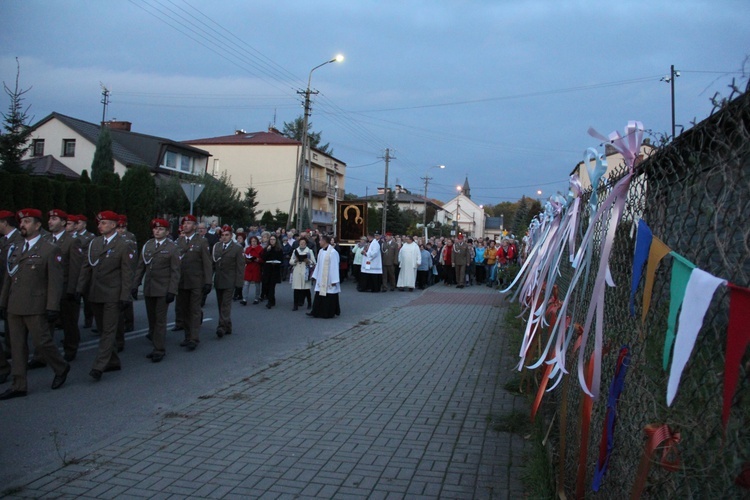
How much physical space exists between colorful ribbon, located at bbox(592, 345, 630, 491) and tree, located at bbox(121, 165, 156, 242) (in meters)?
19.1

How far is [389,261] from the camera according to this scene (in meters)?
22.5

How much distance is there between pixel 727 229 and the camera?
6.34ft

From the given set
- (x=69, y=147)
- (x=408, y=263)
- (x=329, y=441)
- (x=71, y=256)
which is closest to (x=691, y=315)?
(x=329, y=441)

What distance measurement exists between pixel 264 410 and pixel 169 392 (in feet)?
4.50

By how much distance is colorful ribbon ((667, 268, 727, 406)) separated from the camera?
169 cm

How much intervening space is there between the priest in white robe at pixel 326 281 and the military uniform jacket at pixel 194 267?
386cm

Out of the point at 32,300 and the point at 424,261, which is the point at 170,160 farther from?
the point at 32,300

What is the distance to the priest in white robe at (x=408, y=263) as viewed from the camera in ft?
74.2

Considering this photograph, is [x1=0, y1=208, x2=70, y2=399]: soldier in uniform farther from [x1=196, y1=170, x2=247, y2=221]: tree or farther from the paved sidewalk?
[x1=196, y1=170, x2=247, y2=221]: tree

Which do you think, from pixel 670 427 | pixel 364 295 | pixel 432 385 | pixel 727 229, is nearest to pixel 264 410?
pixel 432 385

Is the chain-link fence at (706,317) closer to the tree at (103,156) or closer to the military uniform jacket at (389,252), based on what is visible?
the military uniform jacket at (389,252)

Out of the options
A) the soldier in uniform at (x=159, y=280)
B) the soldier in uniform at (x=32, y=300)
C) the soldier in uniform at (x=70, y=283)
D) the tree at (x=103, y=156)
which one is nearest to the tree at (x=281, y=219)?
the tree at (x=103, y=156)

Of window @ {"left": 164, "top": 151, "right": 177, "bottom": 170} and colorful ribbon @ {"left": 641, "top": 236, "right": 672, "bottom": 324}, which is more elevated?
window @ {"left": 164, "top": 151, "right": 177, "bottom": 170}

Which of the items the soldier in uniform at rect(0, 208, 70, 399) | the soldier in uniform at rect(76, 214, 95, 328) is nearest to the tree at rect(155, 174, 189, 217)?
the soldier in uniform at rect(76, 214, 95, 328)
